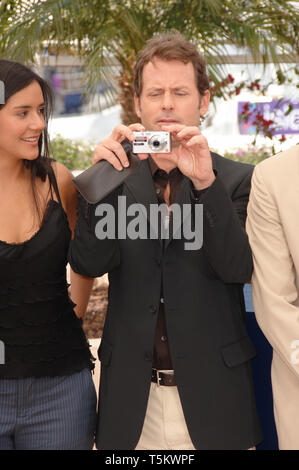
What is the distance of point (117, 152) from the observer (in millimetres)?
1675

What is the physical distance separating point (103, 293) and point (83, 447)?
4.72 meters

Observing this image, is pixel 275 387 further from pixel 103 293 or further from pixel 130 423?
pixel 103 293

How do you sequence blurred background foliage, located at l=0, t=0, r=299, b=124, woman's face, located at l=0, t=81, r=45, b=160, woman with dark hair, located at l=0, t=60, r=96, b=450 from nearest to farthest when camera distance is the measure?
woman with dark hair, located at l=0, t=60, r=96, b=450 → woman's face, located at l=0, t=81, r=45, b=160 → blurred background foliage, located at l=0, t=0, r=299, b=124

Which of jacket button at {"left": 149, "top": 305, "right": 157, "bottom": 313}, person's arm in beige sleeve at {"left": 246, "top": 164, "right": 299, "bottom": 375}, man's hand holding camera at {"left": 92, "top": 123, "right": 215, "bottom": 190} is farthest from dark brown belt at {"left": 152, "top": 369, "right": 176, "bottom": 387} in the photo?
man's hand holding camera at {"left": 92, "top": 123, "right": 215, "bottom": 190}

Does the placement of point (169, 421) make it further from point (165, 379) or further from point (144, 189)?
point (144, 189)

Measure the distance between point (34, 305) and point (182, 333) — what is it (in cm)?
49

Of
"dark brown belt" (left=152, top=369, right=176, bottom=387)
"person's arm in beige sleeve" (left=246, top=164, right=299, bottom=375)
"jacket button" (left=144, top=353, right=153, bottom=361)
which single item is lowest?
"dark brown belt" (left=152, top=369, right=176, bottom=387)

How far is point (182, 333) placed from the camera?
177 cm

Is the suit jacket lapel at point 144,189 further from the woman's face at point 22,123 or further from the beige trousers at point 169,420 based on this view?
the beige trousers at point 169,420

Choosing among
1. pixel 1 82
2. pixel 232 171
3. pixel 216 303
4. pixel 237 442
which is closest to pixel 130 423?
pixel 237 442

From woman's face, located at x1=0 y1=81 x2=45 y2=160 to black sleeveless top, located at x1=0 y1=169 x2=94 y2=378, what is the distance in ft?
0.86

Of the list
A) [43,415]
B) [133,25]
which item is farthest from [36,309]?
[133,25]

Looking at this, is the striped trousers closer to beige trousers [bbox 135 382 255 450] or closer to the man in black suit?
the man in black suit

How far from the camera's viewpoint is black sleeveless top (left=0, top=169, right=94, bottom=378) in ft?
6.02
